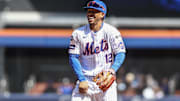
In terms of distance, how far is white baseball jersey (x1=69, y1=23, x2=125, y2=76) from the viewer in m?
5.36

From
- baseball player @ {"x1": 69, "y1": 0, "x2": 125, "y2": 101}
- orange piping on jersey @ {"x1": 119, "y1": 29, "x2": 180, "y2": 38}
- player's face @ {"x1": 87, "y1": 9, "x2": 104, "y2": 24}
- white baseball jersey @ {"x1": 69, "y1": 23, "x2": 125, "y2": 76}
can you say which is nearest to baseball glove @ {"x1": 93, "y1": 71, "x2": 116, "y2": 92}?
baseball player @ {"x1": 69, "y1": 0, "x2": 125, "y2": 101}

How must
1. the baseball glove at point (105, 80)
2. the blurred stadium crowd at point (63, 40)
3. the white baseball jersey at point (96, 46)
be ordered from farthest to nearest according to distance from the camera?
the blurred stadium crowd at point (63, 40), the white baseball jersey at point (96, 46), the baseball glove at point (105, 80)

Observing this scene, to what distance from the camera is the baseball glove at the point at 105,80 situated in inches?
205

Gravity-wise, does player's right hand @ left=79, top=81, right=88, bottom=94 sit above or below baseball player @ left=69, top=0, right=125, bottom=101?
below

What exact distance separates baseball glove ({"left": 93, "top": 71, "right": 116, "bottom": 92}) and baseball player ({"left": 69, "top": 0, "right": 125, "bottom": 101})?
2 cm

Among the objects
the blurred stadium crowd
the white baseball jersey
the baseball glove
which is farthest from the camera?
the blurred stadium crowd

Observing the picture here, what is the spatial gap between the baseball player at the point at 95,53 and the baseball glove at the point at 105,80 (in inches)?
0.7

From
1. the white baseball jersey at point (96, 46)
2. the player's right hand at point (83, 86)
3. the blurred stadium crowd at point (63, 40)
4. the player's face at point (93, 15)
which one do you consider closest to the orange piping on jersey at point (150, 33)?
the blurred stadium crowd at point (63, 40)

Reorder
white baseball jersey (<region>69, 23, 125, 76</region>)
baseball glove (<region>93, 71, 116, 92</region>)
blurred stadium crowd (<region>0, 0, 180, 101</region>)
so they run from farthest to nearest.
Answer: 1. blurred stadium crowd (<region>0, 0, 180, 101</region>)
2. white baseball jersey (<region>69, 23, 125, 76</region>)
3. baseball glove (<region>93, 71, 116, 92</region>)

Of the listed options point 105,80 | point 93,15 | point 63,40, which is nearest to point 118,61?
point 105,80

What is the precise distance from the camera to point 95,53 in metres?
5.40

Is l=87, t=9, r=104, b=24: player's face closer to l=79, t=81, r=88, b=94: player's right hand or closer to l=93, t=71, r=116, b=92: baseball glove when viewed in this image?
l=93, t=71, r=116, b=92: baseball glove

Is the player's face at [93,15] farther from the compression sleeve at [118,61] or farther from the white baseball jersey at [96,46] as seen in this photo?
the compression sleeve at [118,61]

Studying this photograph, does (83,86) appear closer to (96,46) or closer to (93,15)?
(96,46)
